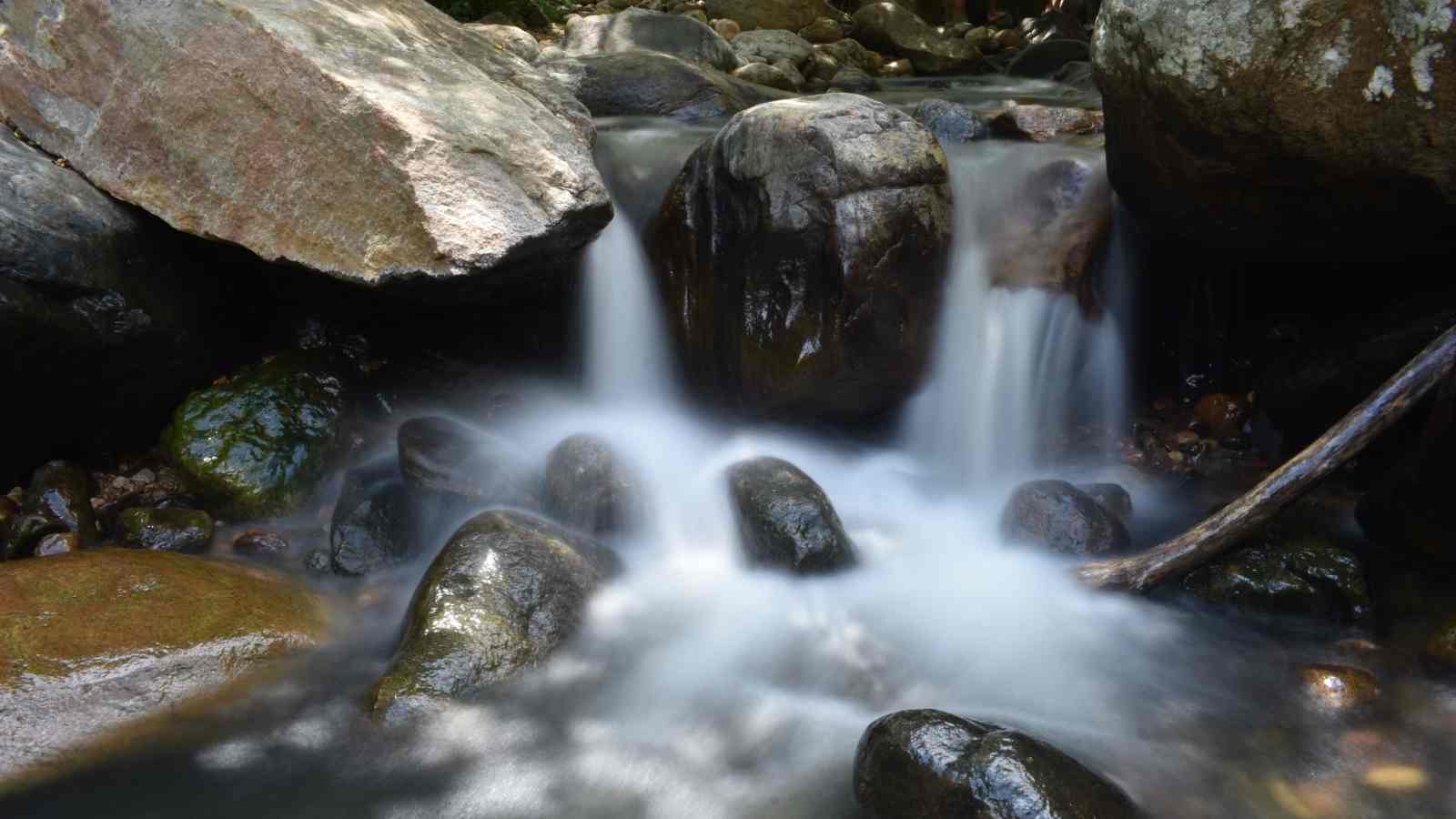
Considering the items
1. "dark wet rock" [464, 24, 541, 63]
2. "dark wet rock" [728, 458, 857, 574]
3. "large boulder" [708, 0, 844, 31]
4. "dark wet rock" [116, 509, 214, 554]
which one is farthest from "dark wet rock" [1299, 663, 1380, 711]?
"large boulder" [708, 0, 844, 31]

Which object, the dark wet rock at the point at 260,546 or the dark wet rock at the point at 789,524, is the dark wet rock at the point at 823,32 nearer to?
the dark wet rock at the point at 789,524

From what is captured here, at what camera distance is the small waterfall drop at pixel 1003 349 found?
5328mm

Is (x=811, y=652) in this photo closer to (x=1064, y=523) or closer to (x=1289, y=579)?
(x=1064, y=523)

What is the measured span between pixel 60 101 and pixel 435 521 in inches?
112

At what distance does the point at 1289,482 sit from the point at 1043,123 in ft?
12.0

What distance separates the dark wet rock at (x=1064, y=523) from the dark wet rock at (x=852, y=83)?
23.3 ft

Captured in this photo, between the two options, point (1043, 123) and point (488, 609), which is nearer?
point (488, 609)

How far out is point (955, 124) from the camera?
6.77 meters

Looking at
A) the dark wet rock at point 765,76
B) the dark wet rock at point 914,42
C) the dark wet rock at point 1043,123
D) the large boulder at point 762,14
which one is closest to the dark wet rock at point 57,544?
the dark wet rock at point 1043,123

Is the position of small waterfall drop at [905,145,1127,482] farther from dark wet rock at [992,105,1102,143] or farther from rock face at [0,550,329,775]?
rock face at [0,550,329,775]

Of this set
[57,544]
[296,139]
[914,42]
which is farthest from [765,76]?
[57,544]

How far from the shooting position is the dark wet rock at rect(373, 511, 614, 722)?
328cm

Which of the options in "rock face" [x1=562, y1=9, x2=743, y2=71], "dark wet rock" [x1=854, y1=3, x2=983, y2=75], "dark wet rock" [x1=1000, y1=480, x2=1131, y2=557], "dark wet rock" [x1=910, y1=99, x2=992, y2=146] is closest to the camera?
"dark wet rock" [x1=1000, y1=480, x2=1131, y2=557]

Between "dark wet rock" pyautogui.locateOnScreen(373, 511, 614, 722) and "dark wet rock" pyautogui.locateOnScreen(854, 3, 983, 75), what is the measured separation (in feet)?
36.0
